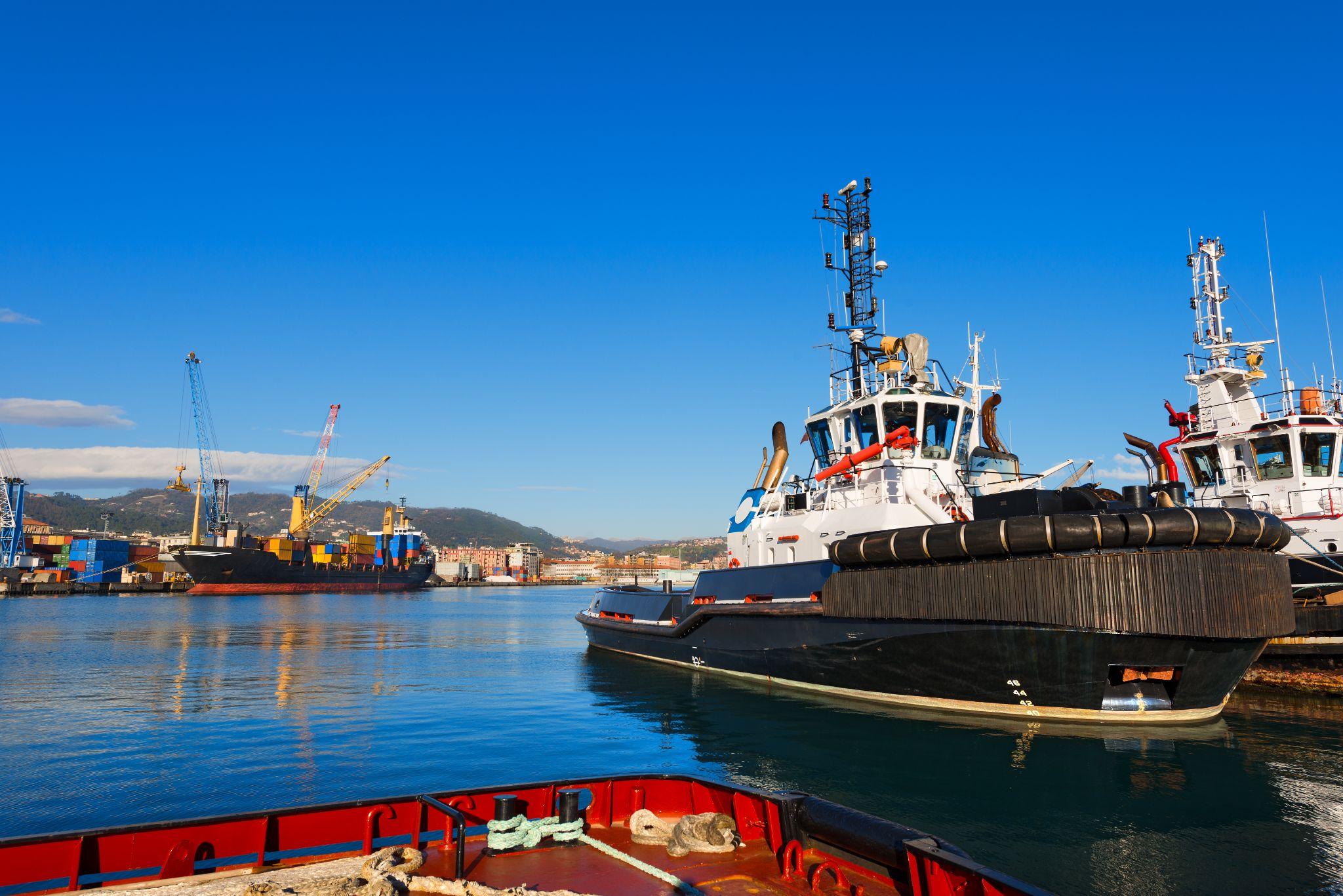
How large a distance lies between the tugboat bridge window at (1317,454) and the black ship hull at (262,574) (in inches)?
4073

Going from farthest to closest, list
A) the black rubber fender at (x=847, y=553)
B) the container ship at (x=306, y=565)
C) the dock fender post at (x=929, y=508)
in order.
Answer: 1. the container ship at (x=306, y=565)
2. the dock fender post at (x=929, y=508)
3. the black rubber fender at (x=847, y=553)

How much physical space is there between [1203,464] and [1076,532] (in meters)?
13.6

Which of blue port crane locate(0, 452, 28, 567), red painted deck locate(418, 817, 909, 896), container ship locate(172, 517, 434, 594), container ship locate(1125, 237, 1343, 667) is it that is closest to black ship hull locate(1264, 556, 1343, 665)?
container ship locate(1125, 237, 1343, 667)

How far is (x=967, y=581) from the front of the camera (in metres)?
12.9

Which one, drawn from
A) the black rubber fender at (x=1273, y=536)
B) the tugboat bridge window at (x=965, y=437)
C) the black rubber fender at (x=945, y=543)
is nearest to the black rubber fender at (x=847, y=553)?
the black rubber fender at (x=945, y=543)

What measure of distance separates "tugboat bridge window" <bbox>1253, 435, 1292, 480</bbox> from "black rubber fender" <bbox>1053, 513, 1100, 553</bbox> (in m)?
11.8

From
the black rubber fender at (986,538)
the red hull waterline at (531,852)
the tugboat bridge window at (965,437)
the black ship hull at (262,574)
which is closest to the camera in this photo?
the red hull waterline at (531,852)

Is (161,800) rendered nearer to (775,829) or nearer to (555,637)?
(775,829)

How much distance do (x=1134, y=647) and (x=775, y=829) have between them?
8.67 meters

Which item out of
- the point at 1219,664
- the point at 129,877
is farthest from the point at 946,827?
the point at 129,877

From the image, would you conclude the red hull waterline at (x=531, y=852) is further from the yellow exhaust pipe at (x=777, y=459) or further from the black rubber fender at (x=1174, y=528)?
the yellow exhaust pipe at (x=777, y=459)

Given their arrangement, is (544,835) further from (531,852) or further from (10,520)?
(10,520)

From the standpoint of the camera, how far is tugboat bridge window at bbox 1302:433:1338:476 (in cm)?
1903

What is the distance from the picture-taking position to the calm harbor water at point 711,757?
8.25 meters
